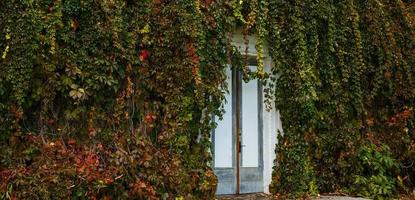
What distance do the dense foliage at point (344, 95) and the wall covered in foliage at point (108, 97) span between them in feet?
4.09

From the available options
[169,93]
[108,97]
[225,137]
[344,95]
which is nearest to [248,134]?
[225,137]

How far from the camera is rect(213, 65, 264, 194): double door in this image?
864 centimetres

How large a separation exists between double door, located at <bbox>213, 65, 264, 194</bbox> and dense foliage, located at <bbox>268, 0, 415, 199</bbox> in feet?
1.16

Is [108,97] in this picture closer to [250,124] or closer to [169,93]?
[169,93]

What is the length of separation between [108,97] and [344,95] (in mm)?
3818

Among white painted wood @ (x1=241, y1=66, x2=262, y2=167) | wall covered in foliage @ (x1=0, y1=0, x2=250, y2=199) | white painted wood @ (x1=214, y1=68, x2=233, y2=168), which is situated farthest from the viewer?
white painted wood @ (x1=241, y1=66, x2=262, y2=167)

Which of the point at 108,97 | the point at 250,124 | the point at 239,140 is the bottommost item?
the point at 239,140

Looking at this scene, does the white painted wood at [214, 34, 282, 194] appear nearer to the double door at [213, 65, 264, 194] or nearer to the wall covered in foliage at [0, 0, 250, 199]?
the double door at [213, 65, 264, 194]

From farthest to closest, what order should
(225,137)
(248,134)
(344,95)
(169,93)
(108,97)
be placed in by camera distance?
1. (344,95)
2. (248,134)
3. (225,137)
4. (169,93)
5. (108,97)

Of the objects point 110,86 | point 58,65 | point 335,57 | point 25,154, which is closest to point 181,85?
point 110,86

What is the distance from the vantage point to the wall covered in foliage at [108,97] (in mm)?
6844

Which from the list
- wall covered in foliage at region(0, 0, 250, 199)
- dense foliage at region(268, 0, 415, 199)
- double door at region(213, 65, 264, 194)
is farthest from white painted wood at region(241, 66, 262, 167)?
wall covered in foliage at region(0, 0, 250, 199)

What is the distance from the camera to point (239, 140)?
880 centimetres

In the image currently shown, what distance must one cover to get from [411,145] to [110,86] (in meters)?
5.19
